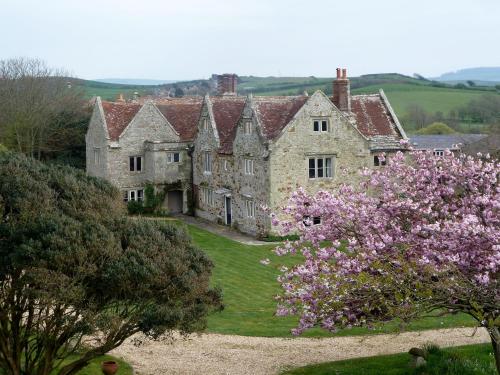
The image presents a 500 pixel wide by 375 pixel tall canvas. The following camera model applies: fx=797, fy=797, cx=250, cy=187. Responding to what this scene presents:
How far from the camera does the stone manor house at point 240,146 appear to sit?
4569cm

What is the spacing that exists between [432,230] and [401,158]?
423 cm

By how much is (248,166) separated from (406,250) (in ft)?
102

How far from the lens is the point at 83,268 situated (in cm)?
1638

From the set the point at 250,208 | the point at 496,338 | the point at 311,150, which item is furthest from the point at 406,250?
the point at 250,208

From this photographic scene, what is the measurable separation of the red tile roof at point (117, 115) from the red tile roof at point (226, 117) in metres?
6.22

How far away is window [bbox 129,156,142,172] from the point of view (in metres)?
55.0

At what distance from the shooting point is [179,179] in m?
55.5

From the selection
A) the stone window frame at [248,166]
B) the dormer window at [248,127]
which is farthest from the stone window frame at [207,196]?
the dormer window at [248,127]

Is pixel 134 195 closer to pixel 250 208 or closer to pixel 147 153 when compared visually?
pixel 147 153

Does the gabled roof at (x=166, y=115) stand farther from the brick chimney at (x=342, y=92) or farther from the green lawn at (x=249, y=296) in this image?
the brick chimney at (x=342, y=92)

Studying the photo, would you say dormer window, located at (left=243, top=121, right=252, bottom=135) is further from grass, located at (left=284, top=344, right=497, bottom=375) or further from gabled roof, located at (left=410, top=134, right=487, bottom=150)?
gabled roof, located at (left=410, top=134, right=487, bottom=150)

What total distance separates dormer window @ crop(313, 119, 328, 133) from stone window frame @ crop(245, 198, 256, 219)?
225 inches

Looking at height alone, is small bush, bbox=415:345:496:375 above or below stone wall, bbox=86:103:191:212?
below

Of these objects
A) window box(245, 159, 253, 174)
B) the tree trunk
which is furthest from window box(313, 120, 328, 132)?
the tree trunk
